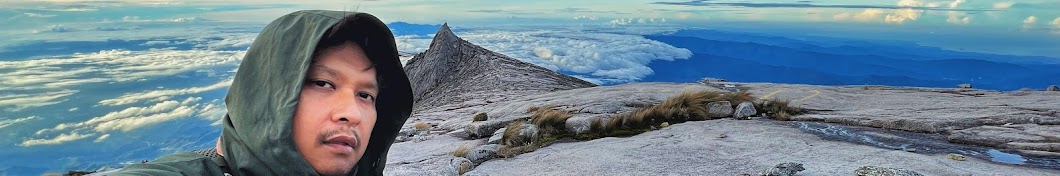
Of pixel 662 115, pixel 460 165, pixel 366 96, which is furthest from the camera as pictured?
pixel 662 115

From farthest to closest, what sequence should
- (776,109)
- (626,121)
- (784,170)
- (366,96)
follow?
(776,109)
(626,121)
(784,170)
(366,96)

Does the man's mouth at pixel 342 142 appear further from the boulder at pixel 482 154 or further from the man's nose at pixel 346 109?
the boulder at pixel 482 154

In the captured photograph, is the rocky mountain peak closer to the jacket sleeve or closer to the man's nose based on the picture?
the man's nose

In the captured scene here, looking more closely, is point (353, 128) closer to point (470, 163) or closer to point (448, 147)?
point (470, 163)

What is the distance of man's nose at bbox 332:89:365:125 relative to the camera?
95.3 inches

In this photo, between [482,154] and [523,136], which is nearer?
[482,154]

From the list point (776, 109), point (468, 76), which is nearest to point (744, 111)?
point (776, 109)

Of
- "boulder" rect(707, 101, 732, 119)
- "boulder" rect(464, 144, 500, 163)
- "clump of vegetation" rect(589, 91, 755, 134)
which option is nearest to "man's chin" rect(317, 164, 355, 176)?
"boulder" rect(464, 144, 500, 163)

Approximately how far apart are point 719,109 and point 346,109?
936 centimetres

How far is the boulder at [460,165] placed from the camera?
23.8 ft

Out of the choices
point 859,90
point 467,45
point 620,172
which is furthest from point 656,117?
point 467,45

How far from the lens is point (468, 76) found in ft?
85.5

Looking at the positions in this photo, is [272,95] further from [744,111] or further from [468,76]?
[468,76]

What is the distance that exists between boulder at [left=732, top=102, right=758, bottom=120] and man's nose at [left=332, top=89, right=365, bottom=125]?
9.09m
